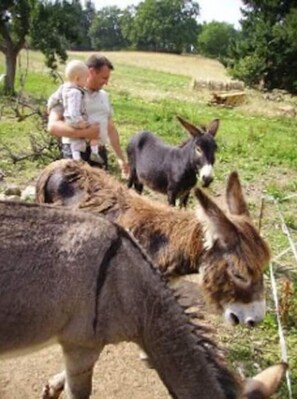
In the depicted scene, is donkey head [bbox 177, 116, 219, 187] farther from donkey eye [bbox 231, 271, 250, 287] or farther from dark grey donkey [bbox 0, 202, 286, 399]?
dark grey donkey [bbox 0, 202, 286, 399]

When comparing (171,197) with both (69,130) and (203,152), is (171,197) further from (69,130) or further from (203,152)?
(69,130)

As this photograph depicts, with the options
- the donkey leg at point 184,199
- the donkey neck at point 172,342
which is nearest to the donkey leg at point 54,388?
the donkey neck at point 172,342

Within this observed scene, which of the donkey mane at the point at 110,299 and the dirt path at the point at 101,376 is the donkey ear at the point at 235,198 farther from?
the dirt path at the point at 101,376

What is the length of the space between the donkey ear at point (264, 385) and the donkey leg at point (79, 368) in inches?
31.5

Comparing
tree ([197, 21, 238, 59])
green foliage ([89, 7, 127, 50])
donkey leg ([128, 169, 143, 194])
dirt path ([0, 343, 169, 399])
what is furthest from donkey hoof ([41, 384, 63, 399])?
green foliage ([89, 7, 127, 50])

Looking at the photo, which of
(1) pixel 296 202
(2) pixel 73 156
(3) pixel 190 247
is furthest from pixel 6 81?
(3) pixel 190 247

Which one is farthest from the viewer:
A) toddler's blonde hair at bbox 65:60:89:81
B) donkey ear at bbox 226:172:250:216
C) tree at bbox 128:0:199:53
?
tree at bbox 128:0:199:53

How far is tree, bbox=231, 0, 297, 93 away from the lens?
18.1m

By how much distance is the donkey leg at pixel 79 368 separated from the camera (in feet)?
9.38

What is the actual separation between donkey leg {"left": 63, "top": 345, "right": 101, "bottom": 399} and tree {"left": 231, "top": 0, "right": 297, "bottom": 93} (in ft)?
54.6

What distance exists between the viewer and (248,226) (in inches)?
134

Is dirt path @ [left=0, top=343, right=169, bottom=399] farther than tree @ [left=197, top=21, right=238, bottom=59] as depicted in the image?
No

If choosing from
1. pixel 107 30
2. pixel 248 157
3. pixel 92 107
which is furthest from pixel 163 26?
pixel 92 107

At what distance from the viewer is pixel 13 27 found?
18.2 metres
